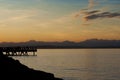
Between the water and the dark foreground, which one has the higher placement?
the dark foreground

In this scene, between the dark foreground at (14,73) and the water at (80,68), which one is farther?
the water at (80,68)

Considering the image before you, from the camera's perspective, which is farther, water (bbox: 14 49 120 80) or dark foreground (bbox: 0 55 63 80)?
water (bbox: 14 49 120 80)

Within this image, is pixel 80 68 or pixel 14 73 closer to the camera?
pixel 14 73

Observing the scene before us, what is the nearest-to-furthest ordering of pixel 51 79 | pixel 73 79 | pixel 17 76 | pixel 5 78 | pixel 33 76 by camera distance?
pixel 5 78
pixel 17 76
pixel 33 76
pixel 51 79
pixel 73 79

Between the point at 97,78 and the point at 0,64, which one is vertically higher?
the point at 0,64

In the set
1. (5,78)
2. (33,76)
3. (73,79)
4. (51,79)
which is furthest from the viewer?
(73,79)

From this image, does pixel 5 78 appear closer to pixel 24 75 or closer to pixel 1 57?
pixel 24 75

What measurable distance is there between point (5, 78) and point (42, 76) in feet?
18.4

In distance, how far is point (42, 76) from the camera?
2655 cm

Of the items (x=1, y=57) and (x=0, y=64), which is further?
(x=1, y=57)

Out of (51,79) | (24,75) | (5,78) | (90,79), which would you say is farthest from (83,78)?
(5,78)

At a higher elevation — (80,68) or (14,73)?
(14,73)

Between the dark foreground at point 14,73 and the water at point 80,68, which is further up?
the dark foreground at point 14,73

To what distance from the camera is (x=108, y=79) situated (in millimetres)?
42062
